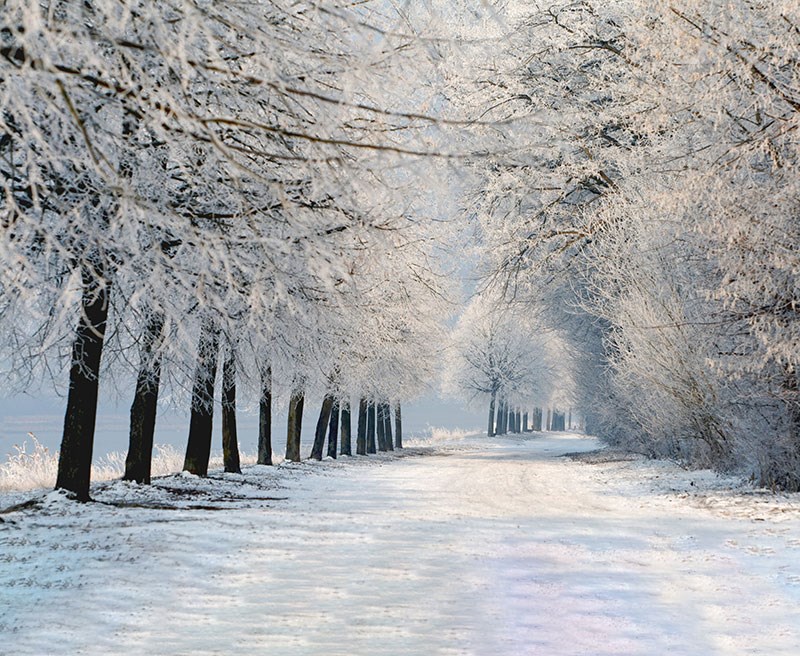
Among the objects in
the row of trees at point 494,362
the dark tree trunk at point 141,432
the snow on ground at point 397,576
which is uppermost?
the row of trees at point 494,362

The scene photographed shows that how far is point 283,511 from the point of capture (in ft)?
40.5

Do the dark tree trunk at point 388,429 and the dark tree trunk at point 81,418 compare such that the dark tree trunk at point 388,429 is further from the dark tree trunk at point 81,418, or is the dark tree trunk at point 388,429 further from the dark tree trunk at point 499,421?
the dark tree trunk at point 81,418

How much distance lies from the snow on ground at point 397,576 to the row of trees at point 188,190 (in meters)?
1.89

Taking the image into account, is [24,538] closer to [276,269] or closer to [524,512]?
[276,269]

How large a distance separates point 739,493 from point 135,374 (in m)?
9.57

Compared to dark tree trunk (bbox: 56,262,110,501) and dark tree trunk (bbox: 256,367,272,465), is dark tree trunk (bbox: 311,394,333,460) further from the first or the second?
dark tree trunk (bbox: 56,262,110,501)

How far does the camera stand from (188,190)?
9.15 m

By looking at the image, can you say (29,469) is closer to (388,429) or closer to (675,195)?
(675,195)

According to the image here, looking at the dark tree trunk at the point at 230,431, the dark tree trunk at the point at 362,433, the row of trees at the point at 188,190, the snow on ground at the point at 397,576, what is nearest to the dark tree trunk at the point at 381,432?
the dark tree trunk at the point at 362,433

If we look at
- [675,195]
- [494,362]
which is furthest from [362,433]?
[494,362]

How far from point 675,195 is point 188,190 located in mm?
5316

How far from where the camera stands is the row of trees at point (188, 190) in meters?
4.16

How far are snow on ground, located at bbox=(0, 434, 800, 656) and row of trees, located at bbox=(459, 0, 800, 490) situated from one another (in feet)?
8.07

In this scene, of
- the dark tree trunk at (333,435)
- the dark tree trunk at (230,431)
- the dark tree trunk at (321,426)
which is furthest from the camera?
the dark tree trunk at (333,435)
